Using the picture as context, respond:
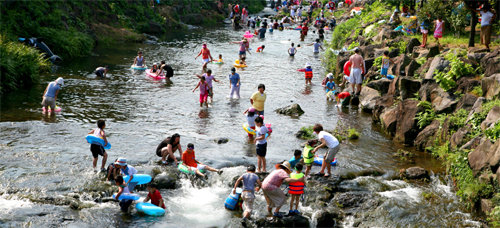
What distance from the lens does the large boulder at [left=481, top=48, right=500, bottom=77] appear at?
1678 centimetres

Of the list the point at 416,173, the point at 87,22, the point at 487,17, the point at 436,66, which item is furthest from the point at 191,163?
the point at 87,22

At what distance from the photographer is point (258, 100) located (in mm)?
18016

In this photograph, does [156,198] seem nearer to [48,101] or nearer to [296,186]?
[296,186]

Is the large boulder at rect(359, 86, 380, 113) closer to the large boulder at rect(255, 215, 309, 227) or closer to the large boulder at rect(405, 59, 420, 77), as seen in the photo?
the large boulder at rect(405, 59, 420, 77)

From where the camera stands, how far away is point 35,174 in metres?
13.4

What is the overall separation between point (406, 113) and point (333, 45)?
20.2 m

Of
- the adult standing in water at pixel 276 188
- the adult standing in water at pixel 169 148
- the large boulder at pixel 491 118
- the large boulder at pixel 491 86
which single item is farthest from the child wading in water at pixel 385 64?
the adult standing in water at pixel 276 188

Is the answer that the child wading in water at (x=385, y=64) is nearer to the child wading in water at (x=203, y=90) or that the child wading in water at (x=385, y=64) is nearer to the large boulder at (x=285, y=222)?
the child wading in water at (x=203, y=90)

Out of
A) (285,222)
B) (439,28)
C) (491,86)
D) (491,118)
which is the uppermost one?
(439,28)

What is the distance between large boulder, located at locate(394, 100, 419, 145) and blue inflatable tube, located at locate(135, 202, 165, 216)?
366 inches

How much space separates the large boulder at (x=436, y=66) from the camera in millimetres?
18750

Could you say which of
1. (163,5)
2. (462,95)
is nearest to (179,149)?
(462,95)

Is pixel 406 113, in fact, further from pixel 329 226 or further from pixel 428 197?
pixel 329 226

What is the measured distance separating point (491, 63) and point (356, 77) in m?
6.71
